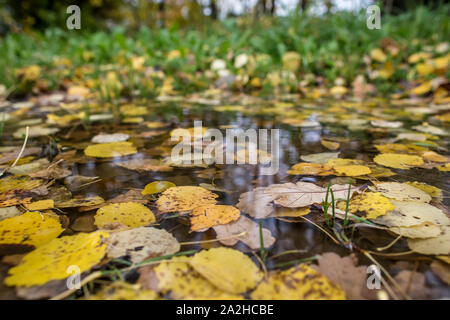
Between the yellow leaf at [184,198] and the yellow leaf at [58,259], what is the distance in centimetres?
17

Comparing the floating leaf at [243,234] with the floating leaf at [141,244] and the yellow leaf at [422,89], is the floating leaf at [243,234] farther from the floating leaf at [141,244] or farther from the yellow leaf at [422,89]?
the yellow leaf at [422,89]

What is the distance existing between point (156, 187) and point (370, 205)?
0.55m

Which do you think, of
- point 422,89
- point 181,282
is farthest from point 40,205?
point 422,89

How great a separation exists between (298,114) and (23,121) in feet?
5.23

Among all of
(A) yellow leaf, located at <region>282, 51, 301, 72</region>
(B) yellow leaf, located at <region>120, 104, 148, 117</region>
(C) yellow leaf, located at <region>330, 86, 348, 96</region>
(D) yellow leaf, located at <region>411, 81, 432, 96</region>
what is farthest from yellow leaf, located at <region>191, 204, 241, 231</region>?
(A) yellow leaf, located at <region>282, 51, 301, 72</region>

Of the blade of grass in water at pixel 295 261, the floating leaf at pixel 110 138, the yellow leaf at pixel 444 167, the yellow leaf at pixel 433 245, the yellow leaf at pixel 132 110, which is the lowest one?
the blade of grass in water at pixel 295 261

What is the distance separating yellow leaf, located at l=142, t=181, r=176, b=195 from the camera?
0.82 m

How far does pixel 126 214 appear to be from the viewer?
694 mm

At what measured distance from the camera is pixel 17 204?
2.48 feet

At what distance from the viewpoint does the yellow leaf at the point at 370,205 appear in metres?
0.69

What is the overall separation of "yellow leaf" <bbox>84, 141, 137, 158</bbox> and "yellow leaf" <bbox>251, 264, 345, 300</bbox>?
0.78 metres

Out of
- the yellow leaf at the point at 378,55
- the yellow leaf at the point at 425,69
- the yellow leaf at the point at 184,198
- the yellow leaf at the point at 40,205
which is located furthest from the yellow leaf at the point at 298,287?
the yellow leaf at the point at 378,55

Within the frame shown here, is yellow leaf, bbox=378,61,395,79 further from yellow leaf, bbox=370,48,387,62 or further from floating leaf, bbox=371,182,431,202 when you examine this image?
floating leaf, bbox=371,182,431,202

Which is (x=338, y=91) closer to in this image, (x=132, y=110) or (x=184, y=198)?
(x=132, y=110)
